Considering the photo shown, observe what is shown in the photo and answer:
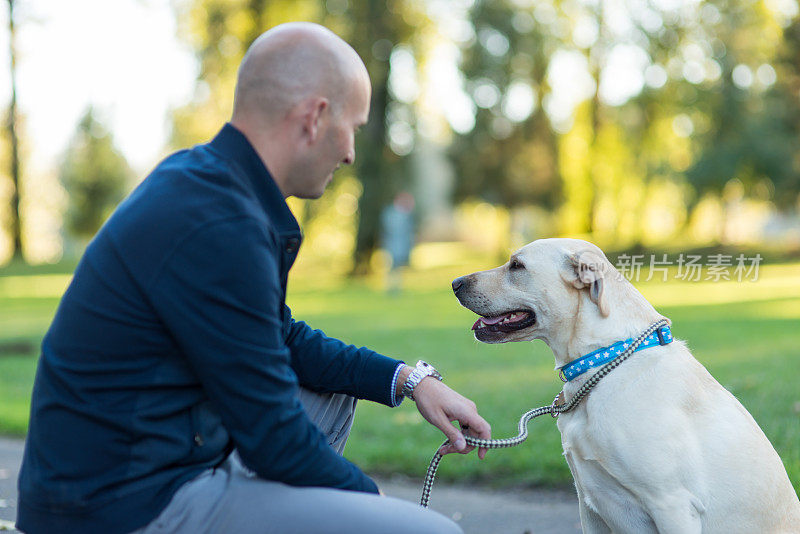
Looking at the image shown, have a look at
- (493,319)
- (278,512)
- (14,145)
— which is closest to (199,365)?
(278,512)

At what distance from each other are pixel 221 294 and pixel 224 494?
0.52m

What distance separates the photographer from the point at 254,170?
73.7 inches

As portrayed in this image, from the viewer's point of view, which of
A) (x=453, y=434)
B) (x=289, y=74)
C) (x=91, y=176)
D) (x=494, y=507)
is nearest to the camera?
(x=289, y=74)

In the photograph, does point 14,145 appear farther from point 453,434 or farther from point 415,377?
point 453,434

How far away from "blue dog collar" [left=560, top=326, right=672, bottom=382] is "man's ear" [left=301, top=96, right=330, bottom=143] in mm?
1672

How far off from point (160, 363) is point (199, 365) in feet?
0.41

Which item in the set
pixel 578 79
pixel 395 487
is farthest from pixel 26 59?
pixel 395 487

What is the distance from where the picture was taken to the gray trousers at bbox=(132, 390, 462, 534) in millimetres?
1771

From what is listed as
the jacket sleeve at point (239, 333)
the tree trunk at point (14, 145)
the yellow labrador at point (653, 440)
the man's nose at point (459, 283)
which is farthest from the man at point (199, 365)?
the tree trunk at point (14, 145)

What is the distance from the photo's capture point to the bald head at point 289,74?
1.87 m

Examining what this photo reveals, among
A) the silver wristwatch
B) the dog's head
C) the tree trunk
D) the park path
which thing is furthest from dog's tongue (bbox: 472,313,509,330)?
the tree trunk

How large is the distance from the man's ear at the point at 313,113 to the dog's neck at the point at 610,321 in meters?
1.69

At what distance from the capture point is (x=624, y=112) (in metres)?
33.3

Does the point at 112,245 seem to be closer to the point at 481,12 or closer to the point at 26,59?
the point at 481,12
